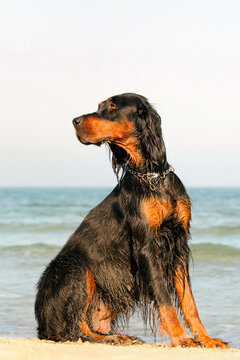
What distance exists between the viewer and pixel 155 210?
14.5 feet

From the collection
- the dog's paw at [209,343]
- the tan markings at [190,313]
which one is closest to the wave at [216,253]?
the tan markings at [190,313]

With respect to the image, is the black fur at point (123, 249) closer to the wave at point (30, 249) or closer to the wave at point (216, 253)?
the wave at point (216, 253)

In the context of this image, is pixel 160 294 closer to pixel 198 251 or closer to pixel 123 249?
pixel 123 249

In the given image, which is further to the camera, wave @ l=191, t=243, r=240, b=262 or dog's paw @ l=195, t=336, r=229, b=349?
wave @ l=191, t=243, r=240, b=262

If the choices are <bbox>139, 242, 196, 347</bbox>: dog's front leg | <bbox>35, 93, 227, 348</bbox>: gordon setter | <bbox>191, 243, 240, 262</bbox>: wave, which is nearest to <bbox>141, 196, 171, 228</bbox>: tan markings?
<bbox>35, 93, 227, 348</bbox>: gordon setter

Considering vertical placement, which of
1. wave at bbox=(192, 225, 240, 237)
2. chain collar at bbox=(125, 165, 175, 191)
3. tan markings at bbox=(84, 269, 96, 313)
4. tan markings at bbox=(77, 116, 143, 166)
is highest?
tan markings at bbox=(77, 116, 143, 166)

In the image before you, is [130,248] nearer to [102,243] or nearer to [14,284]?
[102,243]

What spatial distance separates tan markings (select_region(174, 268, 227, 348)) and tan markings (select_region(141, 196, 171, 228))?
0.51m

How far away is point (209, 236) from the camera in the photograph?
15.7 m

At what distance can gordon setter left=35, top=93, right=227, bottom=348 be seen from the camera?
4.43m

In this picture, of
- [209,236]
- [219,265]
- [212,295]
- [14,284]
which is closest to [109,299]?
[212,295]

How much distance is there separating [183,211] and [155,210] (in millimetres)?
227

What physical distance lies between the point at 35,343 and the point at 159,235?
124 centimetres

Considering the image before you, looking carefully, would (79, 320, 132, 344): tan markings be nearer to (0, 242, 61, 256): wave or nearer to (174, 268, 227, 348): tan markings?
(174, 268, 227, 348): tan markings
